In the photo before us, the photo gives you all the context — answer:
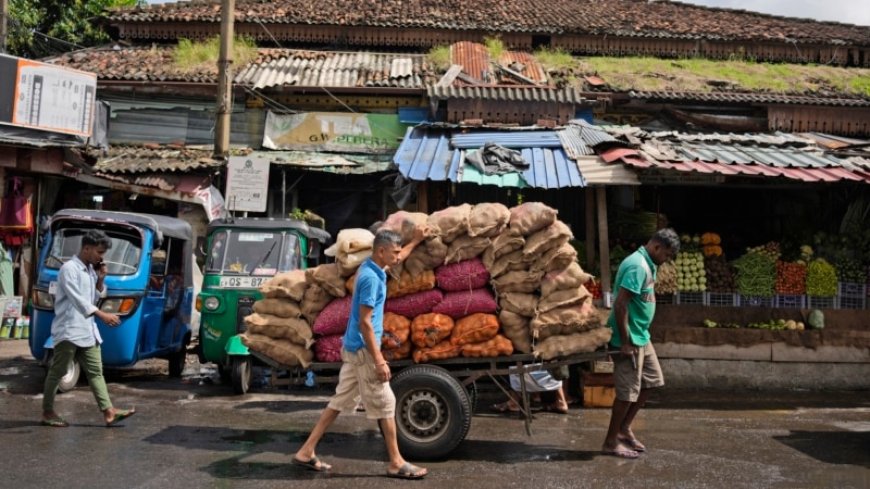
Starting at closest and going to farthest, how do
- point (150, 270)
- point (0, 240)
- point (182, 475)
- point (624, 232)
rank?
point (182, 475) → point (150, 270) → point (624, 232) → point (0, 240)

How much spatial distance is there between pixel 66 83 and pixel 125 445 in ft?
31.0

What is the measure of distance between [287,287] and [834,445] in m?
5.51

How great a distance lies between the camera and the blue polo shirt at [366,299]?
5.99 m

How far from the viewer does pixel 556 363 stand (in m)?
6.92

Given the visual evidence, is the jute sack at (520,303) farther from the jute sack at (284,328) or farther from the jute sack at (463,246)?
the jute sack at (284,328)

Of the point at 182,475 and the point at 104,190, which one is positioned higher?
the point at 104,190

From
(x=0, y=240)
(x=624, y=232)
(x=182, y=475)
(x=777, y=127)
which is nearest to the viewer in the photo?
(x=182, y=475)

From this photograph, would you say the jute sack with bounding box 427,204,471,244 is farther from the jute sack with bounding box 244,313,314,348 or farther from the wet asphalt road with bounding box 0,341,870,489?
the wet asphalt road with bounding box 0,341,870,489

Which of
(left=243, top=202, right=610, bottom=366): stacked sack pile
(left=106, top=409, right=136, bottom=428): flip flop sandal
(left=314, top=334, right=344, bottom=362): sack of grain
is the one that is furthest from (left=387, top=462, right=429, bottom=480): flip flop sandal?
(left=106, top=409, right=136, bottom=428): flip flop sandal

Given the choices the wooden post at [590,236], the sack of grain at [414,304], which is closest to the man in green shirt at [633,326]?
the sack of grain at [414,304]

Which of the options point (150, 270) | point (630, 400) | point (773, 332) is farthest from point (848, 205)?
point (150, 270)

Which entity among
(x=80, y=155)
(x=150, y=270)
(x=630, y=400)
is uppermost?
(x=80, y=155)

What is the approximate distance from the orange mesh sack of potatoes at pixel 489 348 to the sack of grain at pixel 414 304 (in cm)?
50

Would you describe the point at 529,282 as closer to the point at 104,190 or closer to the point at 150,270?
the point at 150,270
